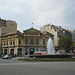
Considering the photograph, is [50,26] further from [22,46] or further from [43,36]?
[22,46]

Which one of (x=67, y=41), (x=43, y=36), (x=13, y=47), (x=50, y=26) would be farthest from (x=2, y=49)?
(x=50, y=26)

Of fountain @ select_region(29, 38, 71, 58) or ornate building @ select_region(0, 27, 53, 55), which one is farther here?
ornate building @ select_region(0, 27, 53, 55)

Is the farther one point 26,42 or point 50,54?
point 26,42

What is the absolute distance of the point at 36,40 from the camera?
57.5 meters

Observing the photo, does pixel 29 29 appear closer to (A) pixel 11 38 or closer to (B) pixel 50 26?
(A) pixel 11 38

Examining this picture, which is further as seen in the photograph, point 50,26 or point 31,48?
point 50,26

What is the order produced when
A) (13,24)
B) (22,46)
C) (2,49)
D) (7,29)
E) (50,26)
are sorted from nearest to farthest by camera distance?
(22,46) < (2,49) < (7,29) < (13,24) < (50,26)

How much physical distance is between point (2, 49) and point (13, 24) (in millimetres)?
22118

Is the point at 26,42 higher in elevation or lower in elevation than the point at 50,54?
higher

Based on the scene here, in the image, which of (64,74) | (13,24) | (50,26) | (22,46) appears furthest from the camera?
(50,26)

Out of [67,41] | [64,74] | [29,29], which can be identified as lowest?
[64,74]

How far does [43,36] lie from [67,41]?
11.0 meters

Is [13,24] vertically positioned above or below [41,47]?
above

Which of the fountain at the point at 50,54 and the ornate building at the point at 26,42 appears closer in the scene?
the fountain at the point at 50,54
